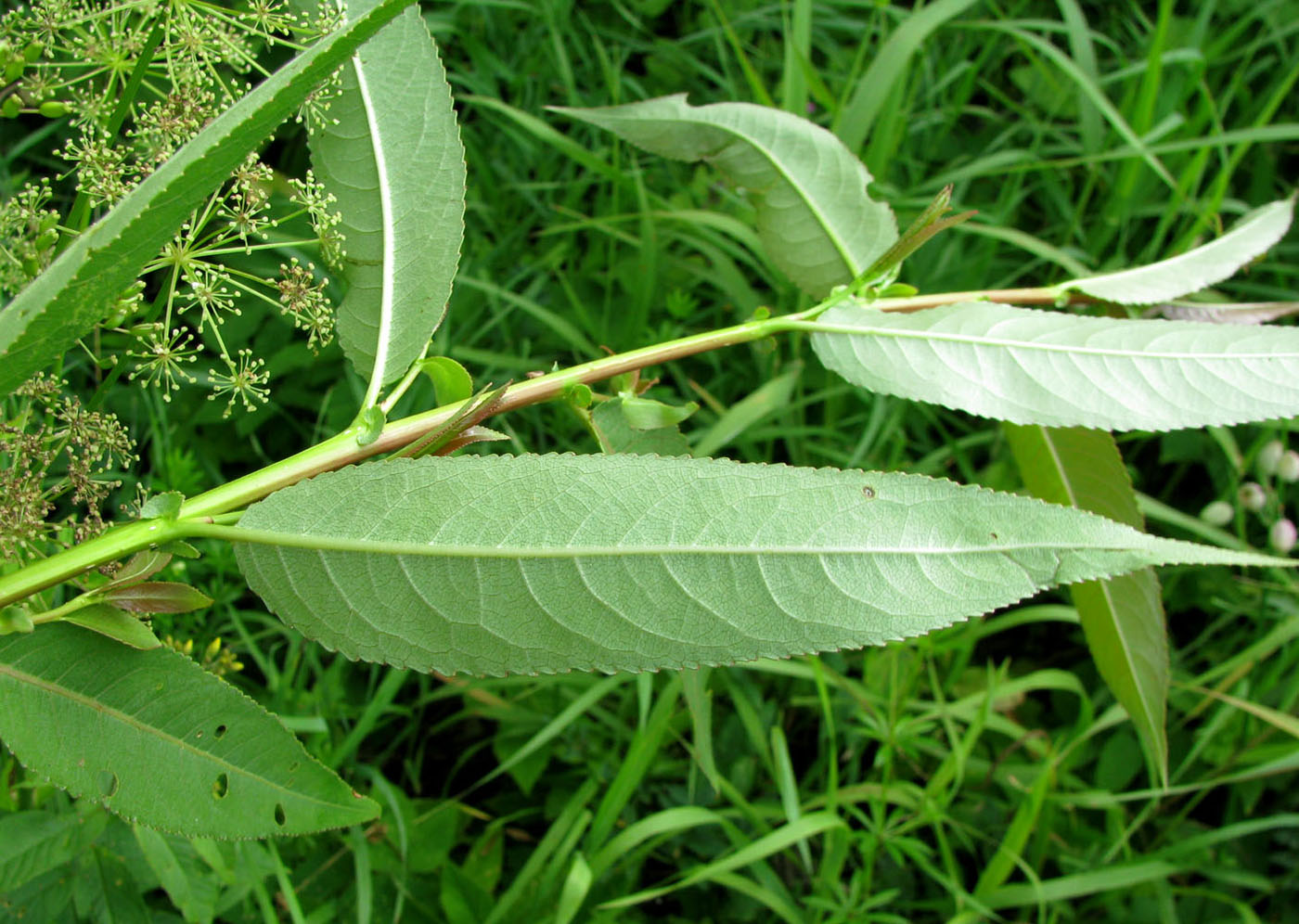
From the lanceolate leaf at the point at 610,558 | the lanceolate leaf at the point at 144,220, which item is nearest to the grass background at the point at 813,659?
the lanceolate leaf at the point at 610,558

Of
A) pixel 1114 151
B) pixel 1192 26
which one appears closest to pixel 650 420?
pixel 1114 151

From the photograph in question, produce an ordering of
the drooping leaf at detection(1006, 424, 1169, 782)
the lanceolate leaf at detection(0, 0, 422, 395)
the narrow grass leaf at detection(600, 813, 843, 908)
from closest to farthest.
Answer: the lanceolate leaf at detection(0, 0, 422, 395)
the drooping leaf at detection(1006, 424, 1169, 782)
the narrow grass leaf at detection(600, 813, 843, 908)

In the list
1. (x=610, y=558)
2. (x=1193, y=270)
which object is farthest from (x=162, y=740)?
(x=1193, y=270)

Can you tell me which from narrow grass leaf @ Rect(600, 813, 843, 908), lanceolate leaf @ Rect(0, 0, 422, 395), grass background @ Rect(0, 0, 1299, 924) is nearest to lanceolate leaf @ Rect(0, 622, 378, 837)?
lanceolate leaf @ Rect(0, 0, 422, 395)

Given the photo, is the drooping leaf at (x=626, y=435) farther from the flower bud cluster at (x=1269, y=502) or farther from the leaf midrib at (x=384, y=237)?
the flower bud cluster at (x=1269, y=502)

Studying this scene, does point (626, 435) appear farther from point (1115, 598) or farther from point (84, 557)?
point (1115, 598)

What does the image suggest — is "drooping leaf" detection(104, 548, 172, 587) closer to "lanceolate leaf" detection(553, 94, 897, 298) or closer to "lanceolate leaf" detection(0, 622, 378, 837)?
"lanceolate leaf" detection(0, 622, 378, 837)

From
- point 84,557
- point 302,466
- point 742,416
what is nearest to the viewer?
point 84,557
